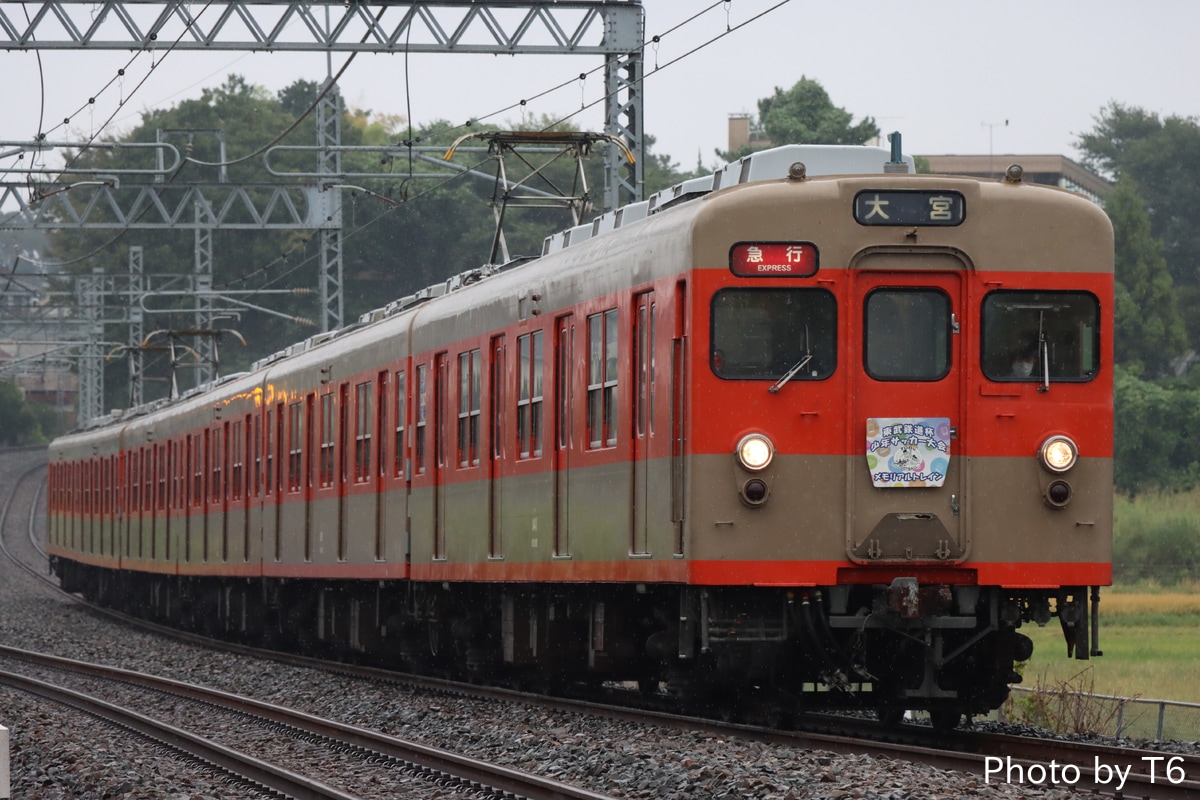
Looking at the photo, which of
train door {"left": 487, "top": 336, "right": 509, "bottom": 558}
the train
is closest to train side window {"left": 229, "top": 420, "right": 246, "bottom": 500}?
train door {"left": 487, "top": 336, "right": 509, "bottom": 558}

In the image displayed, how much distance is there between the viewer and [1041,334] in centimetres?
1155

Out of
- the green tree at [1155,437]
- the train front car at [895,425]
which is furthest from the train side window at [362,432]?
the green tree at [1155,437]

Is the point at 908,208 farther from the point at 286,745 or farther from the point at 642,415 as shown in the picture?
the point at 286,745

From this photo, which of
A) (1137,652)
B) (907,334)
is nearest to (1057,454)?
(907,334)

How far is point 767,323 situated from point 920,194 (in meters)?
1.13

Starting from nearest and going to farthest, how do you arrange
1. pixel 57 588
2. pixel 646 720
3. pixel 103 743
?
pixel 646 720 → pixel 103 743 → pixel 57 588

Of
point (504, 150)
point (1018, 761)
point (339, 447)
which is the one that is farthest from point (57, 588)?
point (1018, 761)

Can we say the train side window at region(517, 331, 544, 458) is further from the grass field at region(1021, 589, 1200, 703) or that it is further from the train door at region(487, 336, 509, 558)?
the grass field at region(1021, 589, 1200, 703)

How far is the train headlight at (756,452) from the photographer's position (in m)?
11.2

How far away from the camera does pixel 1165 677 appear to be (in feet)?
74.4

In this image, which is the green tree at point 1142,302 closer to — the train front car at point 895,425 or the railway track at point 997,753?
the railway track at point 997,753

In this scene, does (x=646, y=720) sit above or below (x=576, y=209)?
below

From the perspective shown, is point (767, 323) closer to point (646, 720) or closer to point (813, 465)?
point (813, 465)

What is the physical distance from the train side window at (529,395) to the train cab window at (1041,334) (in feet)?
11.9
